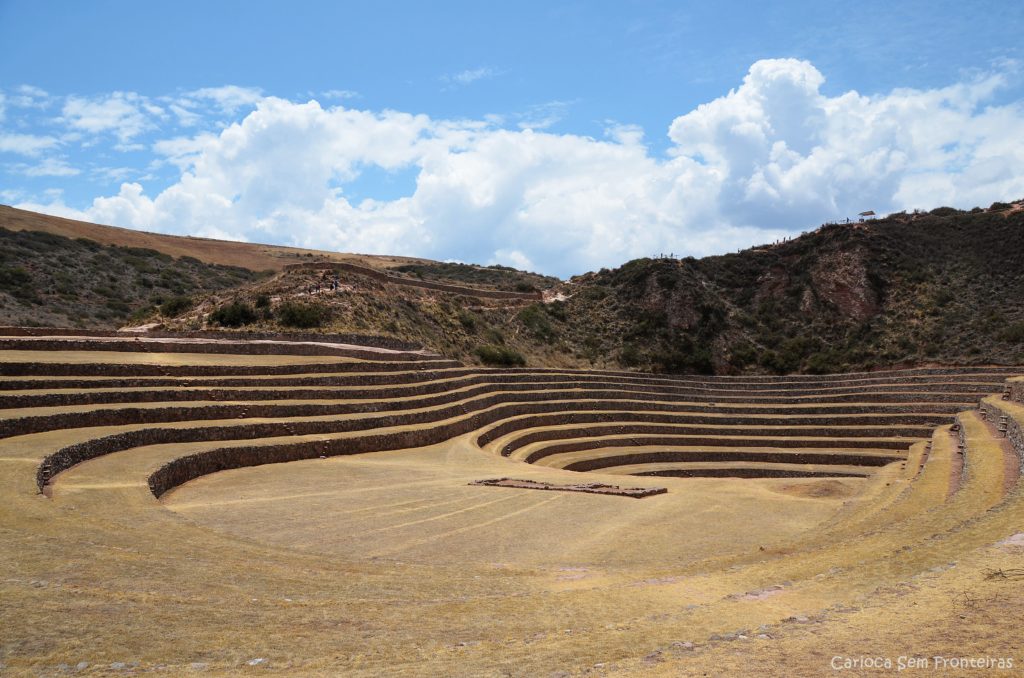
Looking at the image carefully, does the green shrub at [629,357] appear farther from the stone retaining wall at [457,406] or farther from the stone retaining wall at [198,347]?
the stone retaining wall at [198,347]

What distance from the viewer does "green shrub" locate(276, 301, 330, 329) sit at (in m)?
39.0

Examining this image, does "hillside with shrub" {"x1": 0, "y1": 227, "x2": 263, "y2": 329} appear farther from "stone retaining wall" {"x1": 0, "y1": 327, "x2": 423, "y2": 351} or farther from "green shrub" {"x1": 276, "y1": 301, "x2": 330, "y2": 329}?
"stone retaining wall" {"x1": 0, "y1": 327, "x2": 423, "y2": 351}

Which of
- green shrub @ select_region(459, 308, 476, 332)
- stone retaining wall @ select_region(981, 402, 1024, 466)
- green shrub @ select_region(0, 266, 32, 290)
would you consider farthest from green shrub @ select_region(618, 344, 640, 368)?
green shrub @ select_region(0, 266, 32, 290)

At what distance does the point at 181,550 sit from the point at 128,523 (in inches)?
77.2

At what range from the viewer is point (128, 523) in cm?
1112

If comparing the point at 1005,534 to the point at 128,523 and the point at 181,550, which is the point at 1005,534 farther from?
the point at 128,523

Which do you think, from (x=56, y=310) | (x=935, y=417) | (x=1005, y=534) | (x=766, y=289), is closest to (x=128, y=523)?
(x=1005, y=534)

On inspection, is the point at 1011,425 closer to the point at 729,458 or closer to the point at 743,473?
the point at 743,473

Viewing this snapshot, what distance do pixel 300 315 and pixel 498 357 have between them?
11.7 metres

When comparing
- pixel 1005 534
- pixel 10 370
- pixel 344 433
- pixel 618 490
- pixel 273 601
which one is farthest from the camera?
pixel 344 433

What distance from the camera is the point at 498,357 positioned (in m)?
45.1

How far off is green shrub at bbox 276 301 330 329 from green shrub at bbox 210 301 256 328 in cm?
145

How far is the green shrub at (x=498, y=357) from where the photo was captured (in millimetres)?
44906

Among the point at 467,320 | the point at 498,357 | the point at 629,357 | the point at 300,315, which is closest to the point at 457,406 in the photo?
the point at 300,315
